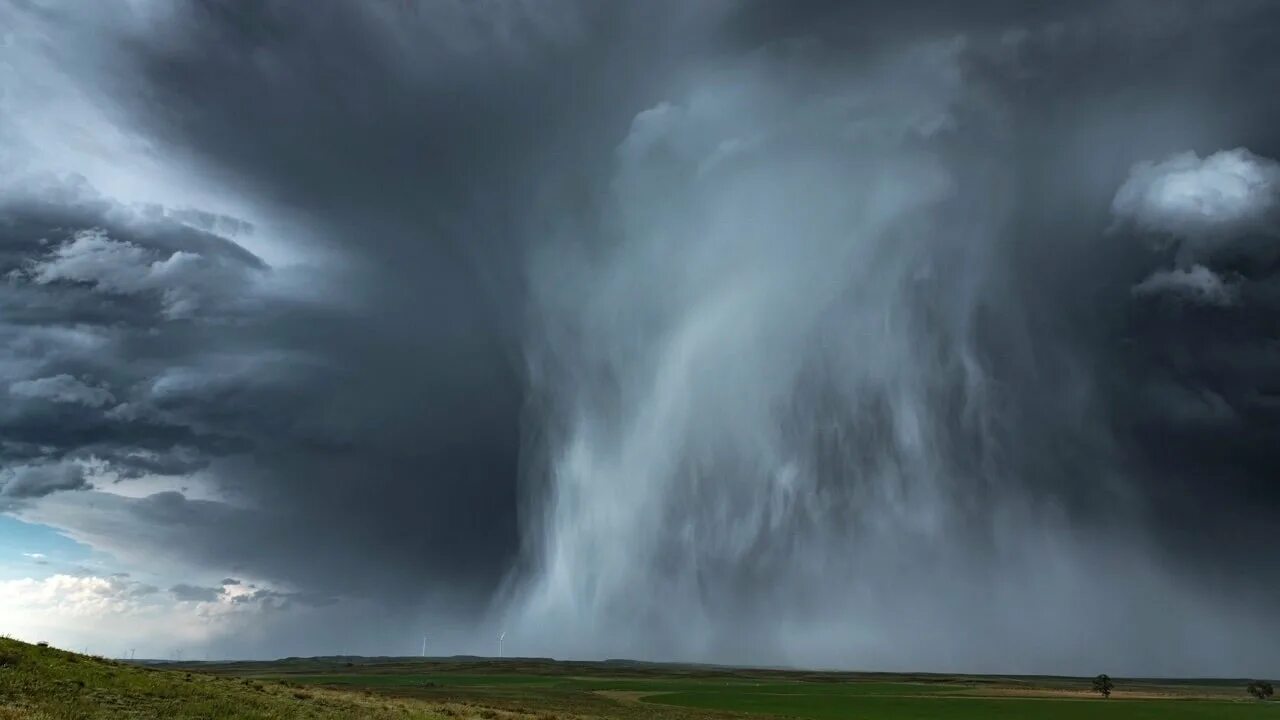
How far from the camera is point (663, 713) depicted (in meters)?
102

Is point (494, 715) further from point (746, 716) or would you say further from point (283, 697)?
point (746, 716)

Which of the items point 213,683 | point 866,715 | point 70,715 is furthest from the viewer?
point 866,715

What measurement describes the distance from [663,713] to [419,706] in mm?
43750

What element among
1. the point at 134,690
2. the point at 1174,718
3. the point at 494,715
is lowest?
the point at 1174,718

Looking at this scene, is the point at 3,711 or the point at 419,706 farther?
the point at 419,706

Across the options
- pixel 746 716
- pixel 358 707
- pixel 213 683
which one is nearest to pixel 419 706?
pixel 358 707

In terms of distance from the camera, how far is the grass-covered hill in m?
38.6

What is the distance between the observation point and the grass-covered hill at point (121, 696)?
127 feet

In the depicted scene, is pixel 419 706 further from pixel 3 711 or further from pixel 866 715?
pixel 866 715

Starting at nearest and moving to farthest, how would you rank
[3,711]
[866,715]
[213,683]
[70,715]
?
[3,711] → [70,715] → [213,683] → [866,715]

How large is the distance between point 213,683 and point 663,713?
61.1 m

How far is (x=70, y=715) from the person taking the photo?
37031 millimetres

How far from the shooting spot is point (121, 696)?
44.2 metres

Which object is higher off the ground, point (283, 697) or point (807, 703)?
point (283, 697)
